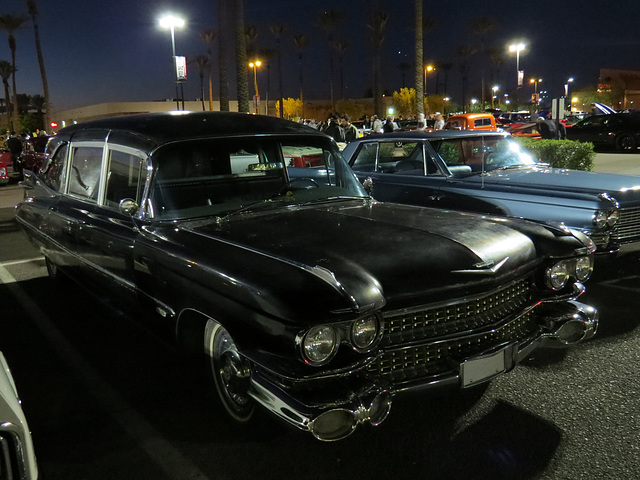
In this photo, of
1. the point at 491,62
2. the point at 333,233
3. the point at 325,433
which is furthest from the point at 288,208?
the point at 491,62

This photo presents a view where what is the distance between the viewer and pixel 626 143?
21.6 meters

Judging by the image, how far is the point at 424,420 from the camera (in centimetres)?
340

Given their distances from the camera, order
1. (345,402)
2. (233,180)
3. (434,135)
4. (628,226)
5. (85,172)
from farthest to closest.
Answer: (434,135), (628,226), (85,172), (233,180), (345,402)

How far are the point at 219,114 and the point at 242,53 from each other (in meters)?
17.3

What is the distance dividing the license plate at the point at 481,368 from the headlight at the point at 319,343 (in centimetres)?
71

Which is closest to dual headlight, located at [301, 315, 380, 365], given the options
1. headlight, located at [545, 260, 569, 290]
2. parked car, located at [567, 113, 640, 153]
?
headlight, located at [545, 260, 569, 290]

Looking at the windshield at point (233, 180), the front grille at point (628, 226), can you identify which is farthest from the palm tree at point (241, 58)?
the windshield at point (233, 180)

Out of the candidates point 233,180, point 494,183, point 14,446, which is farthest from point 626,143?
point 14,446

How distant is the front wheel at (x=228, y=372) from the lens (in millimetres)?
3070

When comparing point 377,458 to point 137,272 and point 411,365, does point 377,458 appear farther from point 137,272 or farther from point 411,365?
point 137,272

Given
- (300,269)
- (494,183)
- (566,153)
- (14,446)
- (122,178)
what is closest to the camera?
(14,446)

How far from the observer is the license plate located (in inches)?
112

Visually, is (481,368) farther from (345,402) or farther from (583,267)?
(583,267)

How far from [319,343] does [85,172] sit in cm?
310
